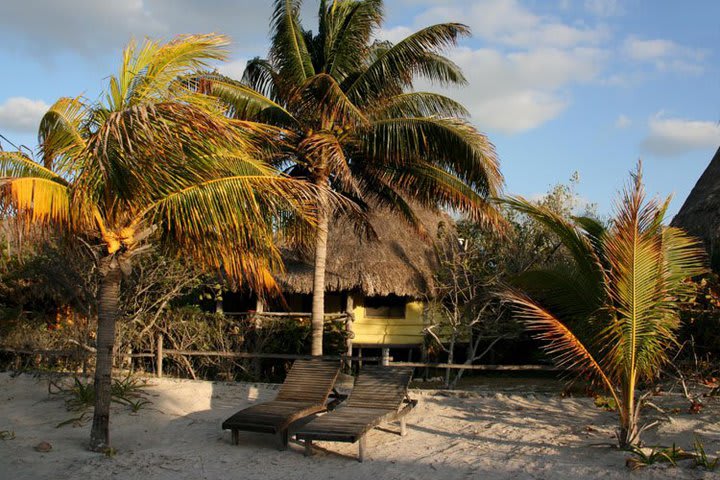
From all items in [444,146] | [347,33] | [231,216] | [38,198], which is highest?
[347,33]

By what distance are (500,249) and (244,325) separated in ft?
17.7

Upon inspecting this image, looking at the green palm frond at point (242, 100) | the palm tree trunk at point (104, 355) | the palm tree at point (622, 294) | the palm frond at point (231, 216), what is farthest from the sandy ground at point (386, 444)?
the green palm frond at point (242, 100)

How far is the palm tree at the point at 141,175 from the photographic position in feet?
22.6

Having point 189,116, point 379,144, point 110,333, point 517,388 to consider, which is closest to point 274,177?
point 189,116

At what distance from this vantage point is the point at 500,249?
13898 mm

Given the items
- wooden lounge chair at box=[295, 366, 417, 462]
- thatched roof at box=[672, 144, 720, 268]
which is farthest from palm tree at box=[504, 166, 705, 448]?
thatched roof at box=[672, 144, 720, 268]

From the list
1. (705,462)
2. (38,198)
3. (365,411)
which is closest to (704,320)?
A: (705,462)

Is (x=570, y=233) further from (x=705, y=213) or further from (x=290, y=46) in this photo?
(x=290, y=46)

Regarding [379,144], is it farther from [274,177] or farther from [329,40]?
[274,177]

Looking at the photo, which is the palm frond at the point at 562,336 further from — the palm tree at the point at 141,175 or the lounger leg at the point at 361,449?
the palm tree at the point at 141,175

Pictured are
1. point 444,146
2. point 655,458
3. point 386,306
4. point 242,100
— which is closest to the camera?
point 655,458

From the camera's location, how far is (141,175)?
7.10 metres

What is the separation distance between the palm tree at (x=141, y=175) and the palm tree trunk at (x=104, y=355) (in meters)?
0.01

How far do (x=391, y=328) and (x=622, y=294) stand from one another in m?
10.3
